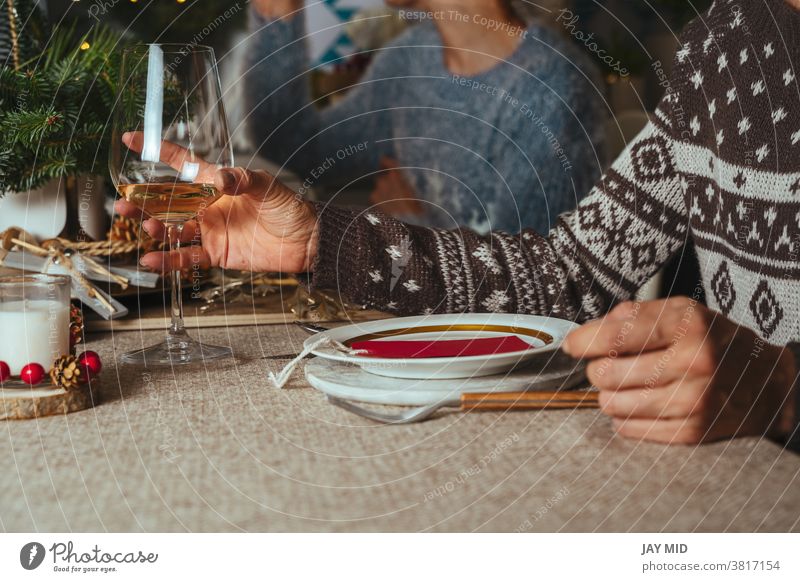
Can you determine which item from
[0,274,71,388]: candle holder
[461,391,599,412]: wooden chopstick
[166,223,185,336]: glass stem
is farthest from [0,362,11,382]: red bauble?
[461,391,599,412]: wooden chopstick

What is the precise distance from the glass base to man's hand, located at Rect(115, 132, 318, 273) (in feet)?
0.27

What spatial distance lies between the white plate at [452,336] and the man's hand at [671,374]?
51mm

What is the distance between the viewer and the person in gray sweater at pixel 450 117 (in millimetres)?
1042

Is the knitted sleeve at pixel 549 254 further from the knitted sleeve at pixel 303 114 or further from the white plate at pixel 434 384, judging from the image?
the knitted sleeve at pixel 303 114

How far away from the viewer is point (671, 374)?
332 mm

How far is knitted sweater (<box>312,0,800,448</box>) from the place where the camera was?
555 millimetres

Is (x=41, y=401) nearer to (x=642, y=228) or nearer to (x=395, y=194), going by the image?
(x=642, y=228)

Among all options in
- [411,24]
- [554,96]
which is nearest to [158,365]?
[554,96]

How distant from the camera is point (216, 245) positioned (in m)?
0.59

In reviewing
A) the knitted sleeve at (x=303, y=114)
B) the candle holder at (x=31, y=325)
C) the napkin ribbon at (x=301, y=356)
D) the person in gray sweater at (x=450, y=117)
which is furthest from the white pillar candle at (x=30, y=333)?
the knitted sleeve at (x=303, y=114)

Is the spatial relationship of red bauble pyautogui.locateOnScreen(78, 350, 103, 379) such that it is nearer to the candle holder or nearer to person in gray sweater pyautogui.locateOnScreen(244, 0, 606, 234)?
the candle holder

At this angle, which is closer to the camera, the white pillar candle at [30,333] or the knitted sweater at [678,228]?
the white pillar candle at [30,333]

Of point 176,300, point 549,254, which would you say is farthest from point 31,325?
point 549,254
